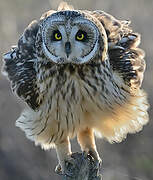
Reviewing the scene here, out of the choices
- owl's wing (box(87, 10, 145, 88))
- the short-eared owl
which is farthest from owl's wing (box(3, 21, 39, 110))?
owl's wing (box(87, 10, 145, 88))

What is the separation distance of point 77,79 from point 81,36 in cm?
48

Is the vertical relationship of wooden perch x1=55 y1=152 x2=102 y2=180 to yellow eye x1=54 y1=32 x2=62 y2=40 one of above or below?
below

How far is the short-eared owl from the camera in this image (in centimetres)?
554

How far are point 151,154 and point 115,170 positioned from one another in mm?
935

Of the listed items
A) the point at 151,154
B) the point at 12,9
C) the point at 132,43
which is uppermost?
the point at 132,43

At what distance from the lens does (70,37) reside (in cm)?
541

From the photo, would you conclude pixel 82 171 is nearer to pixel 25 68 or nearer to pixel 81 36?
pixel 81 36

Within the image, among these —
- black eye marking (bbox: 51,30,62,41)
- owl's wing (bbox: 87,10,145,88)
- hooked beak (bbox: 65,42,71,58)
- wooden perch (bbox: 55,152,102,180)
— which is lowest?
wooden perch (bbox: 55,152,102,180)

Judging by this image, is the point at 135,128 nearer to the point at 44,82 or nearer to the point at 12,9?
the point at 44,82

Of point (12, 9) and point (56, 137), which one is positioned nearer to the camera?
point (56, 137)

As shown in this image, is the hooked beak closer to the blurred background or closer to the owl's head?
the owl's head

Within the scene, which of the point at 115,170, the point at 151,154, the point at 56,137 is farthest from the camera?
the point at 151,154

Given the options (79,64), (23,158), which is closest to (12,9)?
(23,158)

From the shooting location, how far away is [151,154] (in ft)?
32.9
